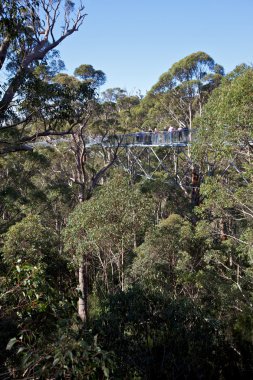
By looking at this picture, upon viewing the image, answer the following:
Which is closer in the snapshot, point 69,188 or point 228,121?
point 228,121

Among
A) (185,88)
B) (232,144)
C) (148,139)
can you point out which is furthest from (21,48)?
(185,88)

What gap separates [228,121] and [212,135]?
2.58 feet

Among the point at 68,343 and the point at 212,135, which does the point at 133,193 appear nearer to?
the point at 212,135

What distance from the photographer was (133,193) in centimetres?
938

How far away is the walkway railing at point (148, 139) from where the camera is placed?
43.5 feet

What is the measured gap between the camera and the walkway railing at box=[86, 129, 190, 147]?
1326cm

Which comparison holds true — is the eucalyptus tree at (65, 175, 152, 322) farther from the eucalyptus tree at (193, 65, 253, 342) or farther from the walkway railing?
the walkway railing

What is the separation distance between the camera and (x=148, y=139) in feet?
49.1

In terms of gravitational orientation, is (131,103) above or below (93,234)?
above

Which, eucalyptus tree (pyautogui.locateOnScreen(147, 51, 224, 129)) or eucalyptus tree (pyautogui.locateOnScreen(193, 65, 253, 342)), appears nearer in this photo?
eucalyptus tree (pyautogui.locateOnScreen(193, 65, 253, 342))

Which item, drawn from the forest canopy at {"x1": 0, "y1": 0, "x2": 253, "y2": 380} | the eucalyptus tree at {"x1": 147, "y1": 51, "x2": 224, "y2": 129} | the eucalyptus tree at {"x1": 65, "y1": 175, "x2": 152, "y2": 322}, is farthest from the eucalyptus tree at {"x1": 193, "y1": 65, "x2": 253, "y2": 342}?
the eucalyptus tree at {"x1": 147, "y1": 51, "x2": 224, "y2": 129}

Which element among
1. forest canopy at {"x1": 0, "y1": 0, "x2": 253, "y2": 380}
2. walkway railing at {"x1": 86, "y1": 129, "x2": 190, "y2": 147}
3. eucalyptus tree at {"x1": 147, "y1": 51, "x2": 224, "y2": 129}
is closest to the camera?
forest canopy at {"x1": 0, "y1": 0, "x2": 253, "y2": 380}

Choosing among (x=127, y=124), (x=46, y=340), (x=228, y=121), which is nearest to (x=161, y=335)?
(x=46, y=340)

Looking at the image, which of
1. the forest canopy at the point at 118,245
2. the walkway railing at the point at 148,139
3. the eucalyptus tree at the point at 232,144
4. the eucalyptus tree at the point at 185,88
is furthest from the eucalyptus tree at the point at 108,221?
the eucalyptus tree at the point at 185,88
